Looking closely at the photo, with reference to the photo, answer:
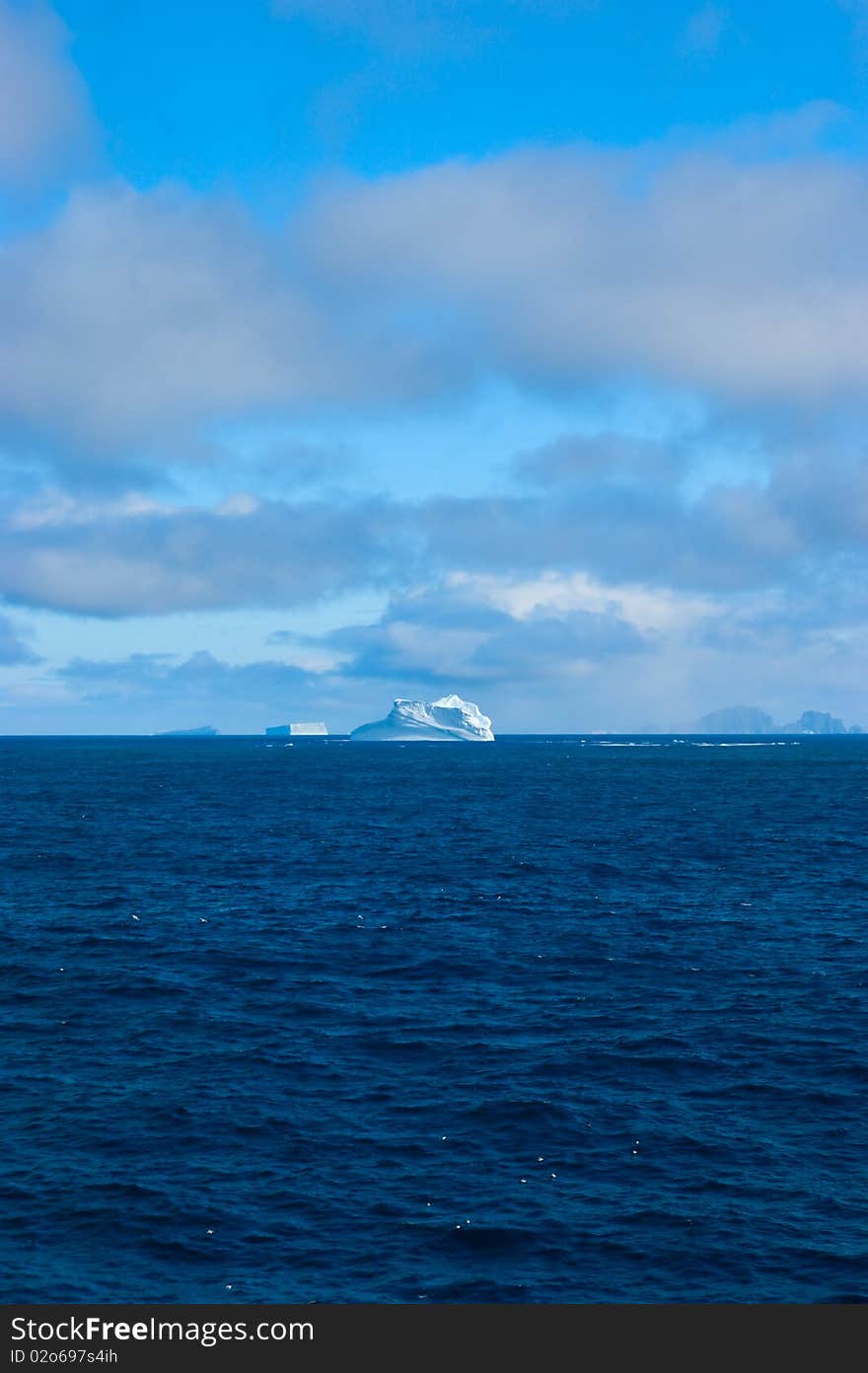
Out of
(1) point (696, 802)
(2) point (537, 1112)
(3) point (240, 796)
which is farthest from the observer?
(3) point (240, 796)

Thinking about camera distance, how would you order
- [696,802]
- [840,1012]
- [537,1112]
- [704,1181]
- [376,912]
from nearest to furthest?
[704,1181]
[537,1112]
[840,1012]
[376,912]
[696,802]

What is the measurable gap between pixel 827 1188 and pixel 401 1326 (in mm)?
13827

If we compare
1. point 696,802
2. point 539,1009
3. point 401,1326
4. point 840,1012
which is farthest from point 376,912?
point 696,802

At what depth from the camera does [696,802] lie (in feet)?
490

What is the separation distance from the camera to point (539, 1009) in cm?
4566

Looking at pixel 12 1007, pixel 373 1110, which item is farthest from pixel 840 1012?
pixel 12 1007

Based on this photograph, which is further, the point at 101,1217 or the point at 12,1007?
the point at 12,1007

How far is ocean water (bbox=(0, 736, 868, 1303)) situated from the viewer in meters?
25.9

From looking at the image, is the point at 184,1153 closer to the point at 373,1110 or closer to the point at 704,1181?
the point at 373,1110

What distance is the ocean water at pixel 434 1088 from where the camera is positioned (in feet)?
85.0

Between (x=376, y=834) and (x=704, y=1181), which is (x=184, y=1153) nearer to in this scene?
(x=704, y=1181)

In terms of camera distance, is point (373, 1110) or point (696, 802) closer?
point (373, 1110)

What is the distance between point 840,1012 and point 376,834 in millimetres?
69182

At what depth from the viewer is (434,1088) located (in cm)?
3662
